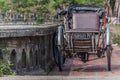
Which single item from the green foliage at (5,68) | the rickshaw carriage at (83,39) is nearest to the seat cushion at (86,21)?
the rickshaw carriage at (83,39)

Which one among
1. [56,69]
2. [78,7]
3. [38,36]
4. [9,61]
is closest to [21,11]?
[78,7]

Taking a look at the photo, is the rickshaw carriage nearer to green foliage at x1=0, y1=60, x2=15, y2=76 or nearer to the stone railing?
the stone railing

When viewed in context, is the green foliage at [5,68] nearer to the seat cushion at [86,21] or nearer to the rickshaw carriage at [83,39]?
the rickshaw carriage at [83,39]

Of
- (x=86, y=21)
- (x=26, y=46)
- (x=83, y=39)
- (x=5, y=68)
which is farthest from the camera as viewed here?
(x=86, y=21)

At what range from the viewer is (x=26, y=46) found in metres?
11.1

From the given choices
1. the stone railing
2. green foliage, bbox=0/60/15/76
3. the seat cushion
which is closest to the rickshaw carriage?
the seat cushion

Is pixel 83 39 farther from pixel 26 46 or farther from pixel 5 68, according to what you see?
pixel 5 68

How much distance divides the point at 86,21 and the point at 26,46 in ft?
10.6

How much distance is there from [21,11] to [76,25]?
28.5 feet

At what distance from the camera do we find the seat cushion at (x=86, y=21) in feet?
44.7

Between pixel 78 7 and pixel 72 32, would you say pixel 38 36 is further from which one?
pixel 78 7

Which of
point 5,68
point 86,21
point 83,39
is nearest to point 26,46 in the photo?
point 5,68

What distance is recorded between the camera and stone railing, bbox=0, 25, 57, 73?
10.3 m

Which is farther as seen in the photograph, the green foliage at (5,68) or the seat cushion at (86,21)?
the seat cushion at (86,21)
